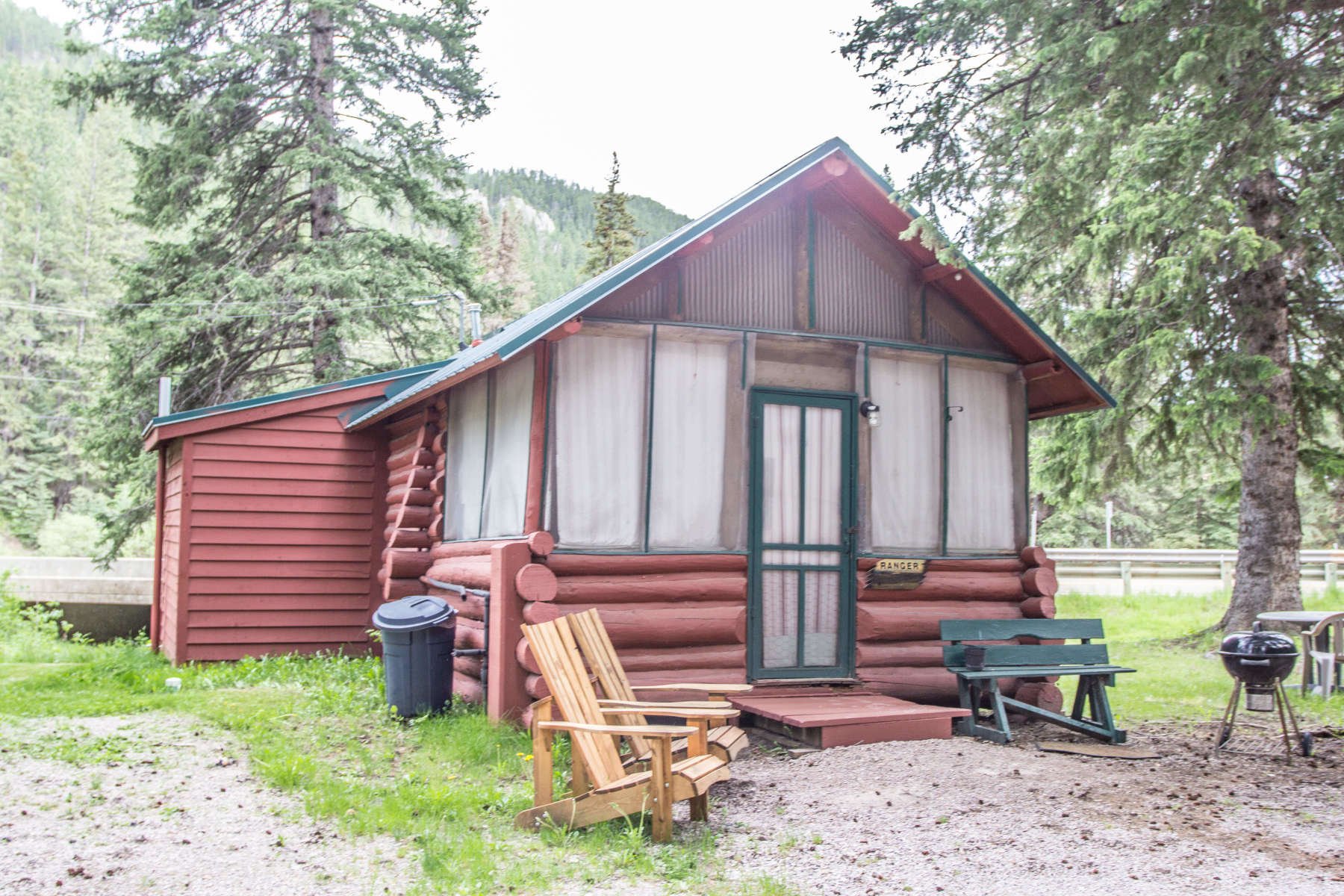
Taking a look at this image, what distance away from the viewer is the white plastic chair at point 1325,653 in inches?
380

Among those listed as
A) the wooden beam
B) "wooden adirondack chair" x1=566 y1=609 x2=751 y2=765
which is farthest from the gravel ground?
the wooden beam

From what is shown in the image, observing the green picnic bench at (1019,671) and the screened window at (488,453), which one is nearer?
the green picnic bench at (1019,671)

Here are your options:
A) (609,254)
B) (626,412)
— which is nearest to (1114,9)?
(626,412)

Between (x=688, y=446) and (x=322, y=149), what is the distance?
1201cm

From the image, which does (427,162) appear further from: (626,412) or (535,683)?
(535,683)

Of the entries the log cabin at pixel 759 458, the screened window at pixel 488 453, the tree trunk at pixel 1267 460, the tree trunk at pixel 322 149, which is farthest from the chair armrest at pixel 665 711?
the tree trunk at pixel 322 149

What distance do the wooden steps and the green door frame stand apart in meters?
0.35

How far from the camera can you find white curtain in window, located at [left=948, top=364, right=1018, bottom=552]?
9648 mm

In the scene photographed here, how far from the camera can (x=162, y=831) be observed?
5.39m

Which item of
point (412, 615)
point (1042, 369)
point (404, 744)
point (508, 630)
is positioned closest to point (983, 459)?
point (1042, 369)

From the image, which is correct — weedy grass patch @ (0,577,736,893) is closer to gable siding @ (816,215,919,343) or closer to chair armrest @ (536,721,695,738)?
chair armrest @ (536,721,695,738)

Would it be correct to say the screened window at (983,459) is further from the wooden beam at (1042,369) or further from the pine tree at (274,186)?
the pine tree at (274,186)

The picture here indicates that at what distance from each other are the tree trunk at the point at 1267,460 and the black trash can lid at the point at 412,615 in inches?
395

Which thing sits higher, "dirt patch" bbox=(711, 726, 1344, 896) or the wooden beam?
the wooden beam
